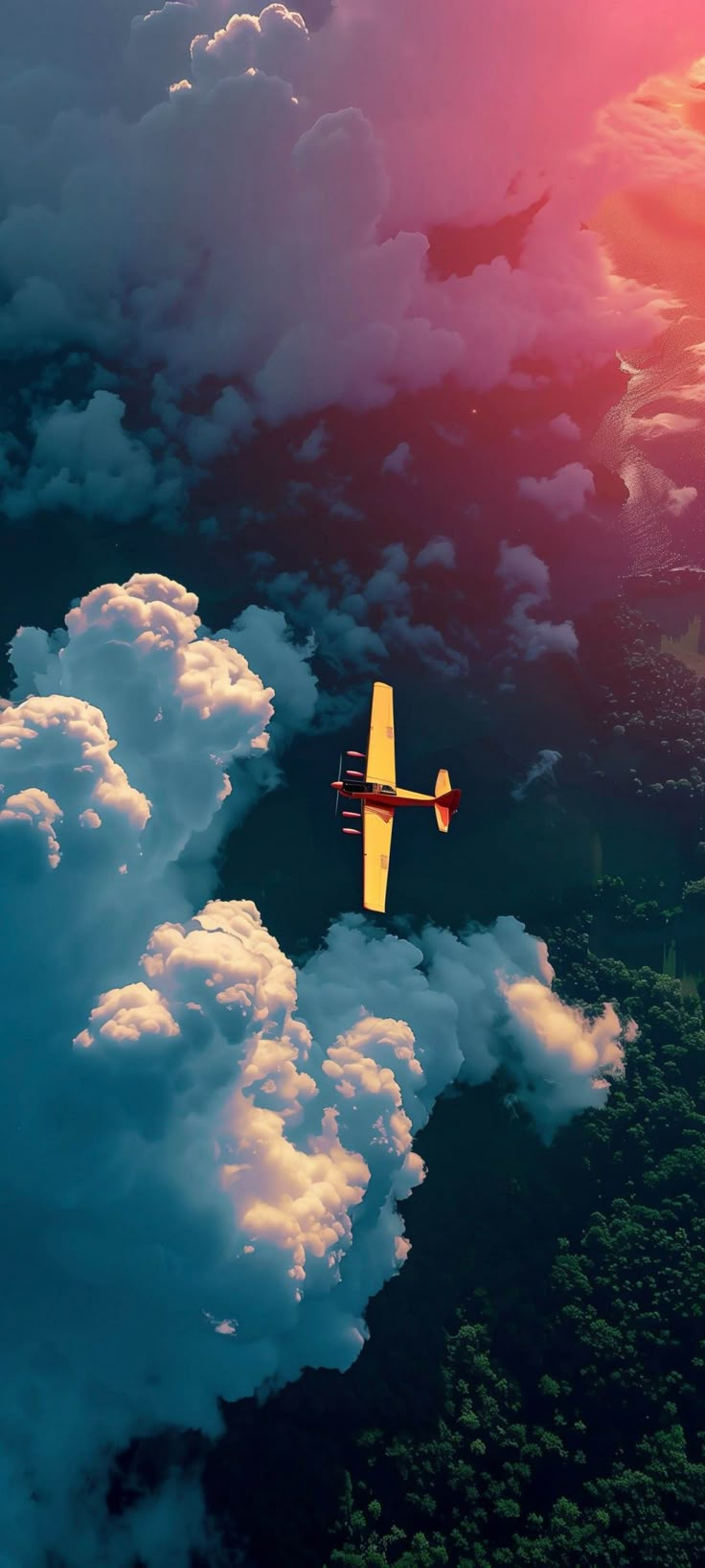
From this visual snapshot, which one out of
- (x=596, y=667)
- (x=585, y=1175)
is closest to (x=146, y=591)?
(x=596, y=667)

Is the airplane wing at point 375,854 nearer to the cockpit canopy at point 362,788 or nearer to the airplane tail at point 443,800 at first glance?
the cockpit canopy at point 362,788

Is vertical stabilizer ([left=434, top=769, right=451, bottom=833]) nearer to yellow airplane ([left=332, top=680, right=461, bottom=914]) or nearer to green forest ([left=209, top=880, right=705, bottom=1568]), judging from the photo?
yellow airplane ([left=332, top=680, right=461, bottom=914])

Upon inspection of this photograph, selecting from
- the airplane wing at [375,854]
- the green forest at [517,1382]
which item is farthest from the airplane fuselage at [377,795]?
the green forest at [517,1382]

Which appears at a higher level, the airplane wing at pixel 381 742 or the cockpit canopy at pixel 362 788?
the airplane wing at pixel 381 742

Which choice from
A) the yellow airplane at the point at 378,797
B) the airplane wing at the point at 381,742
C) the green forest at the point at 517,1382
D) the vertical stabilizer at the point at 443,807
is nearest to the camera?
the yellow airplane at the point at 378,797

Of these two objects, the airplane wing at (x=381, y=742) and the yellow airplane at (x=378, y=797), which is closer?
the yellow airplane at (x=378, y=797)

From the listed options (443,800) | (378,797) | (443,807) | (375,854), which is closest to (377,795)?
(378,797)

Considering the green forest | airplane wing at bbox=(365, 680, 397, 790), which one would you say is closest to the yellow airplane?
airplane wing at bbox=(365, 680, 397, 790)

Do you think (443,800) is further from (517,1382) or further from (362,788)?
(517,1382)
